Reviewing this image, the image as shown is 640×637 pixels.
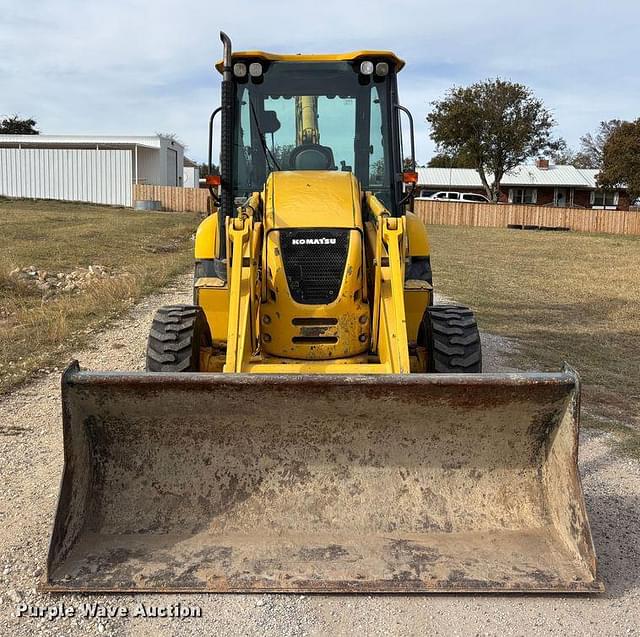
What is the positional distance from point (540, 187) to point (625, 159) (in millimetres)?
20053

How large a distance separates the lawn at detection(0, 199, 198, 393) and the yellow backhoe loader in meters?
3.31

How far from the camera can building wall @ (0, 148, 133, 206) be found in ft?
149

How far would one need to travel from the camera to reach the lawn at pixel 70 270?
27.9 ft

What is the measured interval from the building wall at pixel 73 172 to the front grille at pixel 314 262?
42469 mm

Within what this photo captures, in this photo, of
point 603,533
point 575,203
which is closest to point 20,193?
point 575,203

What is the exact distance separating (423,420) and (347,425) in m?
0.39

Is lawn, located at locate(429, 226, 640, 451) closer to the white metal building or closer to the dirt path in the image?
the dirt path

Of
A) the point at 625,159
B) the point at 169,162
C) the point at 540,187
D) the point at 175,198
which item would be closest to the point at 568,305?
the point at 625,159

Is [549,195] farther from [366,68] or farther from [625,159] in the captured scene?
[366,68]

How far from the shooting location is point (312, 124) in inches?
236

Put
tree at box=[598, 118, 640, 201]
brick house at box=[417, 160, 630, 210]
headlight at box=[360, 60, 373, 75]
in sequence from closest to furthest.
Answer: headlight at box=[360, 60, 373, 75]
tree at box=[598, 118, 640, 201]
brick house at box=[417, 160, 630, 210]


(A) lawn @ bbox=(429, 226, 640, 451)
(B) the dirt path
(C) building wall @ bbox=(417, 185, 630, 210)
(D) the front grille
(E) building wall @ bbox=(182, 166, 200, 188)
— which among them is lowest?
(B) the dirt path

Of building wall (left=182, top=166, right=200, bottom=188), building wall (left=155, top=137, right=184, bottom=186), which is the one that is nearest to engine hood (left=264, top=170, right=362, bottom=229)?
building wall (left=155, top=137, right=184, bottom=186)

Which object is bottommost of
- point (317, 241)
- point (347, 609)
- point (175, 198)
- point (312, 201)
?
point (347, 609)
